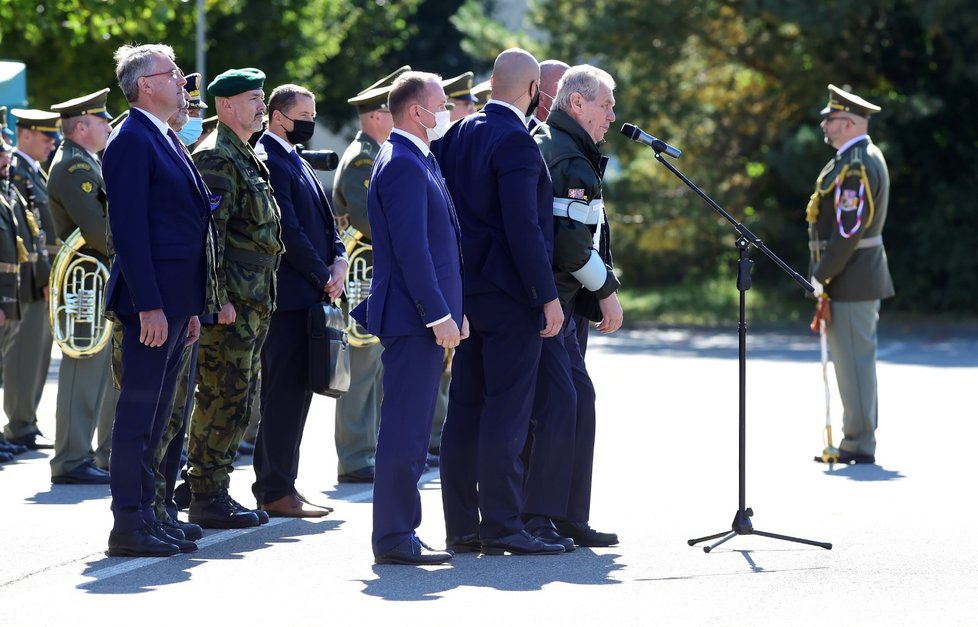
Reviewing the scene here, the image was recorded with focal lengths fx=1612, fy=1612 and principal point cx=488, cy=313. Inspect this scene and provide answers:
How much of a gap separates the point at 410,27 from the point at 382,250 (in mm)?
33488

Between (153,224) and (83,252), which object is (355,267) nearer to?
(83,252)

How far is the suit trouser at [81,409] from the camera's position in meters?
8.81

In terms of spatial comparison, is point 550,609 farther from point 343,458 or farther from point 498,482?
point 343,458

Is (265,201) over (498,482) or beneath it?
over

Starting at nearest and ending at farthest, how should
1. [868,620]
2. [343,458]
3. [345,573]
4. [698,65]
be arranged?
[868,620], [345,573], [343,458], [698,65]

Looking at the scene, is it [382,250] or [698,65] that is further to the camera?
[698,65]

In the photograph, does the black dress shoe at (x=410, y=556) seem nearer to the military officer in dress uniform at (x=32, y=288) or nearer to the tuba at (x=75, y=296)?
the tuba at (x=75, y=296)

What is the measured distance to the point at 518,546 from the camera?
21.9 feet

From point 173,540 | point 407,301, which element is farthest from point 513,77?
point 173,540

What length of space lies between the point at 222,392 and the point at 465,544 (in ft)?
4.53

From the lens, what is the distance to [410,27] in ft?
129

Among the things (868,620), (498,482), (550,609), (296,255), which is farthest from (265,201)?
(868,620)

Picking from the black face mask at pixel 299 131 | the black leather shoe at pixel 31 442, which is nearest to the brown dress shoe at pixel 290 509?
the black face mask at pixel 299 131

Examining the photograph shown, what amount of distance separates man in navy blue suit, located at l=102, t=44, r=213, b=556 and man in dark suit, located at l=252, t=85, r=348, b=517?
3.66ft
